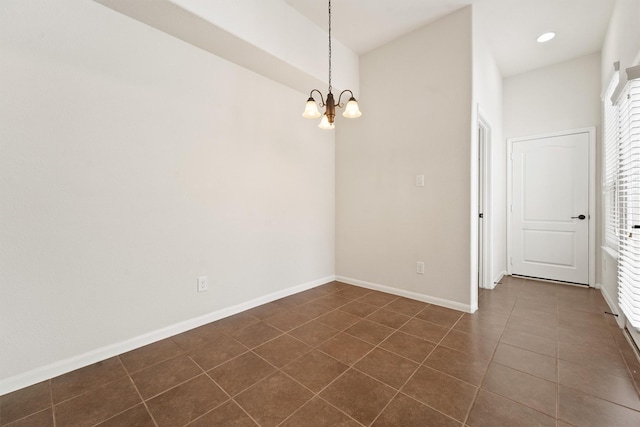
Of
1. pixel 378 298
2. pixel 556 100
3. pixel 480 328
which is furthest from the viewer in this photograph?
pixel 556 100

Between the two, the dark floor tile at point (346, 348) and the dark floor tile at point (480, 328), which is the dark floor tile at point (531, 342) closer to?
the dark floor tile at point (480, 328)

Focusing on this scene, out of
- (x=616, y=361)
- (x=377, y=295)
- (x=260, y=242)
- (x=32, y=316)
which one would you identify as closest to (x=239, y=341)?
(x=260, y=242)

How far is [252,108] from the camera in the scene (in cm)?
303

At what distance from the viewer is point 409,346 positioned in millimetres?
2188

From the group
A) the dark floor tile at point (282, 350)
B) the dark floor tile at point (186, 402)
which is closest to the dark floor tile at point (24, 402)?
the dark floor tile at point (186, 402)

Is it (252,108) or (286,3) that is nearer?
(286,3)

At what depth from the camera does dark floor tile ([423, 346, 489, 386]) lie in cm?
181

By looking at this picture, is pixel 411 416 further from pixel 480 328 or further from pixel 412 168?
pixel 412 168

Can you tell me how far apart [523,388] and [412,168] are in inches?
89.8

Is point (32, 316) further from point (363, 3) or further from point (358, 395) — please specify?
point (363, 3)

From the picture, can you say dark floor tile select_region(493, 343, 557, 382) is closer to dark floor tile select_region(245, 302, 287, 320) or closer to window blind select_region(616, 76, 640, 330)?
window blind select_region(616, 76, 640, 330)

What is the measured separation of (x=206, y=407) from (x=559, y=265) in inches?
188

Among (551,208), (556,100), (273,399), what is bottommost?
(273,399)

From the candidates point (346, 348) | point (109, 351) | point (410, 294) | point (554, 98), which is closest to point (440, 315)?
point (410, 294)
